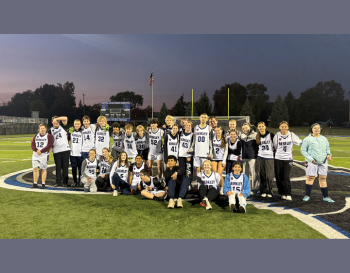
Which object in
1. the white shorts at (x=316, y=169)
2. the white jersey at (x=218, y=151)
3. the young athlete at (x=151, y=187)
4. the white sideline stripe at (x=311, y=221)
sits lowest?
the white sideline stripe at (x=311, y=221)

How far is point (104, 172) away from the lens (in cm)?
666

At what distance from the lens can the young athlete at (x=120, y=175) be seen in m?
6.14

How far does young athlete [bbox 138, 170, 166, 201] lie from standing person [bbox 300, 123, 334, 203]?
123 inches

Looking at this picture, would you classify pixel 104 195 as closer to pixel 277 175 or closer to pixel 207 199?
pixel 207 199

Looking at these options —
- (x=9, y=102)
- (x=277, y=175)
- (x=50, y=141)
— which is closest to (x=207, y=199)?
(x=277, y=175)

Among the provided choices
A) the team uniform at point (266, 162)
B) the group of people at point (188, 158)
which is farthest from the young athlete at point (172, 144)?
the team uniform at point (266, 162)

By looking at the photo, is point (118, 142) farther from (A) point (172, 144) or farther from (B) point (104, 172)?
(A) point (172, 144)

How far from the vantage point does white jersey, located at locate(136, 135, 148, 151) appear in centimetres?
704

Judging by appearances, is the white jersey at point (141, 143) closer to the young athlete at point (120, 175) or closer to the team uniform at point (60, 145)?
the young athlete at point (120, 175)

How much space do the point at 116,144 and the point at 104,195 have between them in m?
1.69

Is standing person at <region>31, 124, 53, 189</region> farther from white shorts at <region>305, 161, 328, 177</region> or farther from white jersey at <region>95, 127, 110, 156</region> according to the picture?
white shorts at <region>305, 161, 328, 177</region>

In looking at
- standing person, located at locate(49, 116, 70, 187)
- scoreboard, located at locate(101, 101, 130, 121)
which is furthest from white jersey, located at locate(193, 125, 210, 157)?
scoreboard, located at locate(101, 101, 130, 121)

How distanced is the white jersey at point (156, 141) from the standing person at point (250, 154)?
2103 millimetres

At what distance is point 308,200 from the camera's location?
5602 millimetres
